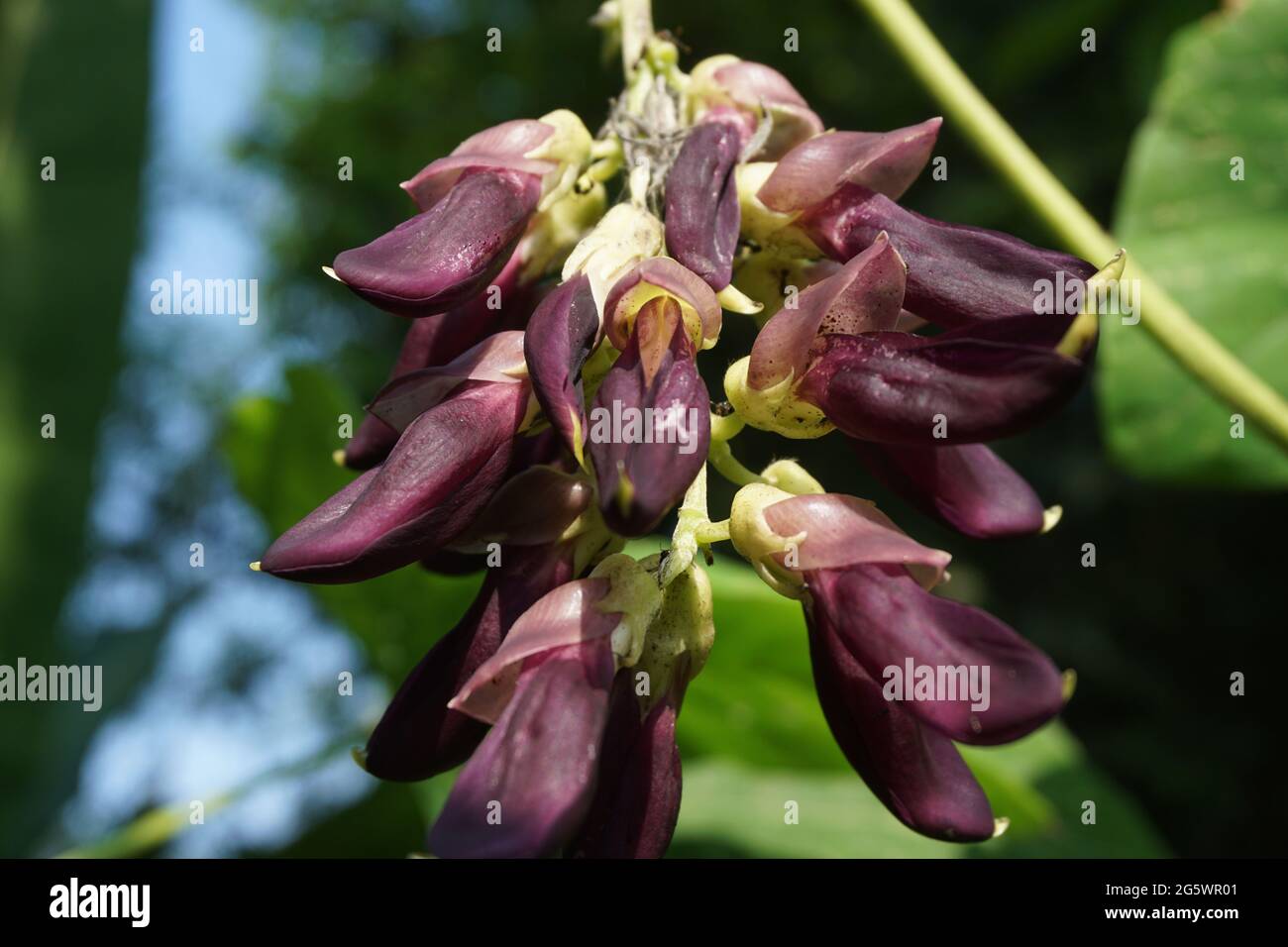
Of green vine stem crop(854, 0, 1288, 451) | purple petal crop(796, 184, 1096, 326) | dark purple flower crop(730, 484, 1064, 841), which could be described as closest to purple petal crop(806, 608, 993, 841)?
dark purple flower crop(730, 484, 1064, 841)

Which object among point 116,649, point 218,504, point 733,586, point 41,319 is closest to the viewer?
point 733,586

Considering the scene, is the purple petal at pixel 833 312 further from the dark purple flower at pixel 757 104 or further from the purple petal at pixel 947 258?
the dark purple flower at pixel 757 104

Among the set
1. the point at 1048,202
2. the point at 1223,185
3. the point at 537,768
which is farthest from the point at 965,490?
the point at 1223,185

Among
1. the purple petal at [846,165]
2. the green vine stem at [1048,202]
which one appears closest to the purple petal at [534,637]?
the purple petal at [846,165]

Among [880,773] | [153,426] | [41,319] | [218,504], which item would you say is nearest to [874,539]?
[880,773]

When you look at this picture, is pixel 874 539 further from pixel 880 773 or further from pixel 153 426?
pixel 153 426

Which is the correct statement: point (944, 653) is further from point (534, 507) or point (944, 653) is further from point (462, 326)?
point (462, 326)

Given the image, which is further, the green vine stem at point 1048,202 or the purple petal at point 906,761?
the green vine stem at point 1048,202
